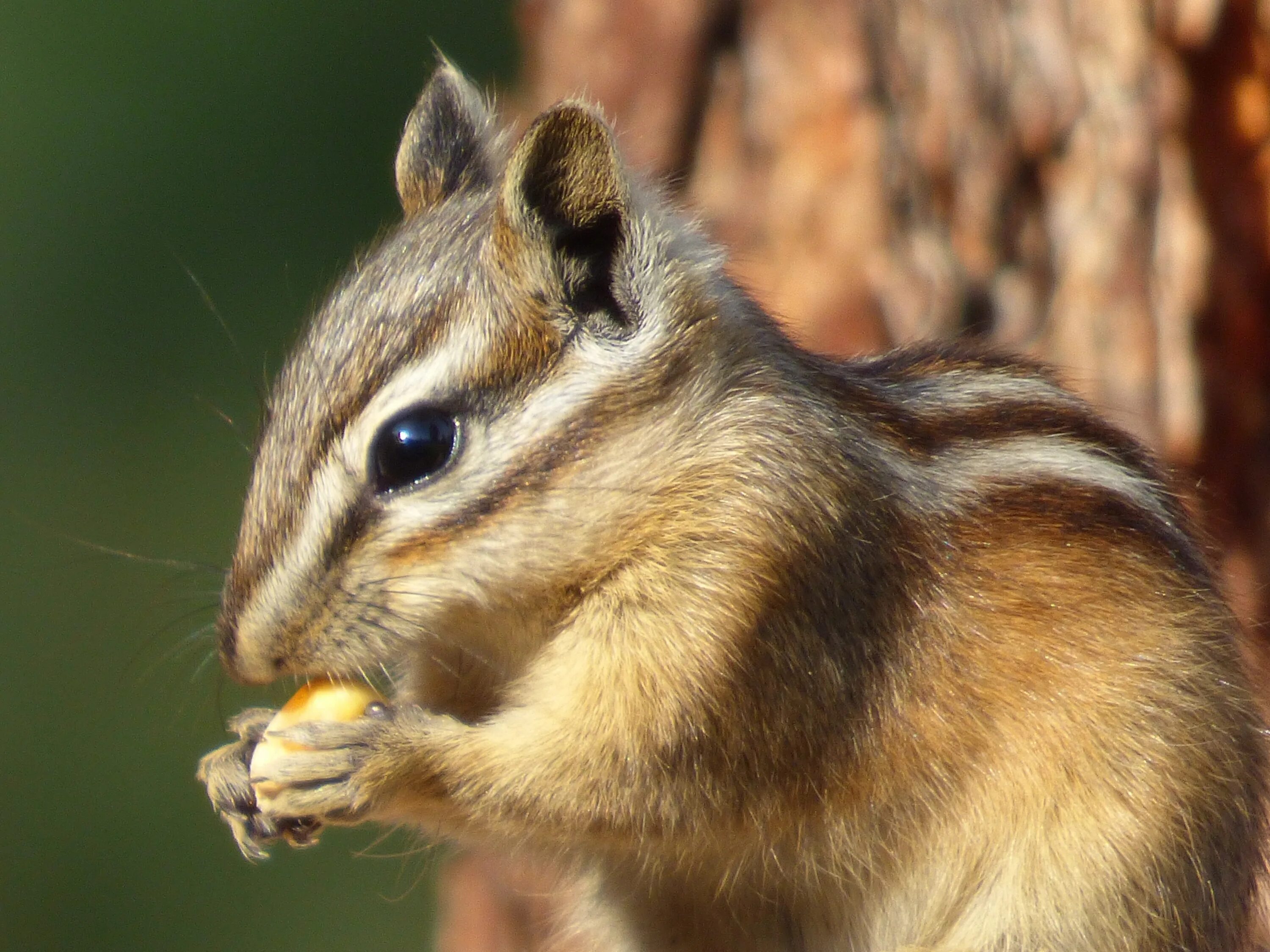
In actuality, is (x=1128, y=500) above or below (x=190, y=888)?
above

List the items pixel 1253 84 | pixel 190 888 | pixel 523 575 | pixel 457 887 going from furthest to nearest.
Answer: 1. pixel 190 888
2. pixel 457 887
3. pixel 1253 84
4. pixel 523 575

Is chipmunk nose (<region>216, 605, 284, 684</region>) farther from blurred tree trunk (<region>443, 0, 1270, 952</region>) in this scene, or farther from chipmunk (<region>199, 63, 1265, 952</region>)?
blurred tree trunk (<region>443, 0, 1270, 952</region>)

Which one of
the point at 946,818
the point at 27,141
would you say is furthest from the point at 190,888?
the point at 946,818

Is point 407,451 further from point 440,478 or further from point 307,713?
point 307,713

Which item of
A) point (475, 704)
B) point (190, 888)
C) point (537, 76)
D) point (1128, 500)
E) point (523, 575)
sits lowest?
point (190, 888)

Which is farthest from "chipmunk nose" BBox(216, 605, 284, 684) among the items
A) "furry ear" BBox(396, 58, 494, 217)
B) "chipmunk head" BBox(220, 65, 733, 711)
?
"furry ear" BBox(396, 58, 494, 217)

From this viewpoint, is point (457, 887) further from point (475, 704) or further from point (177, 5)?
point (177, 5)

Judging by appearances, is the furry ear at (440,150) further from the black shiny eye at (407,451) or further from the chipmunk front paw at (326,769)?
the chipmunk front paw at (326,769)
